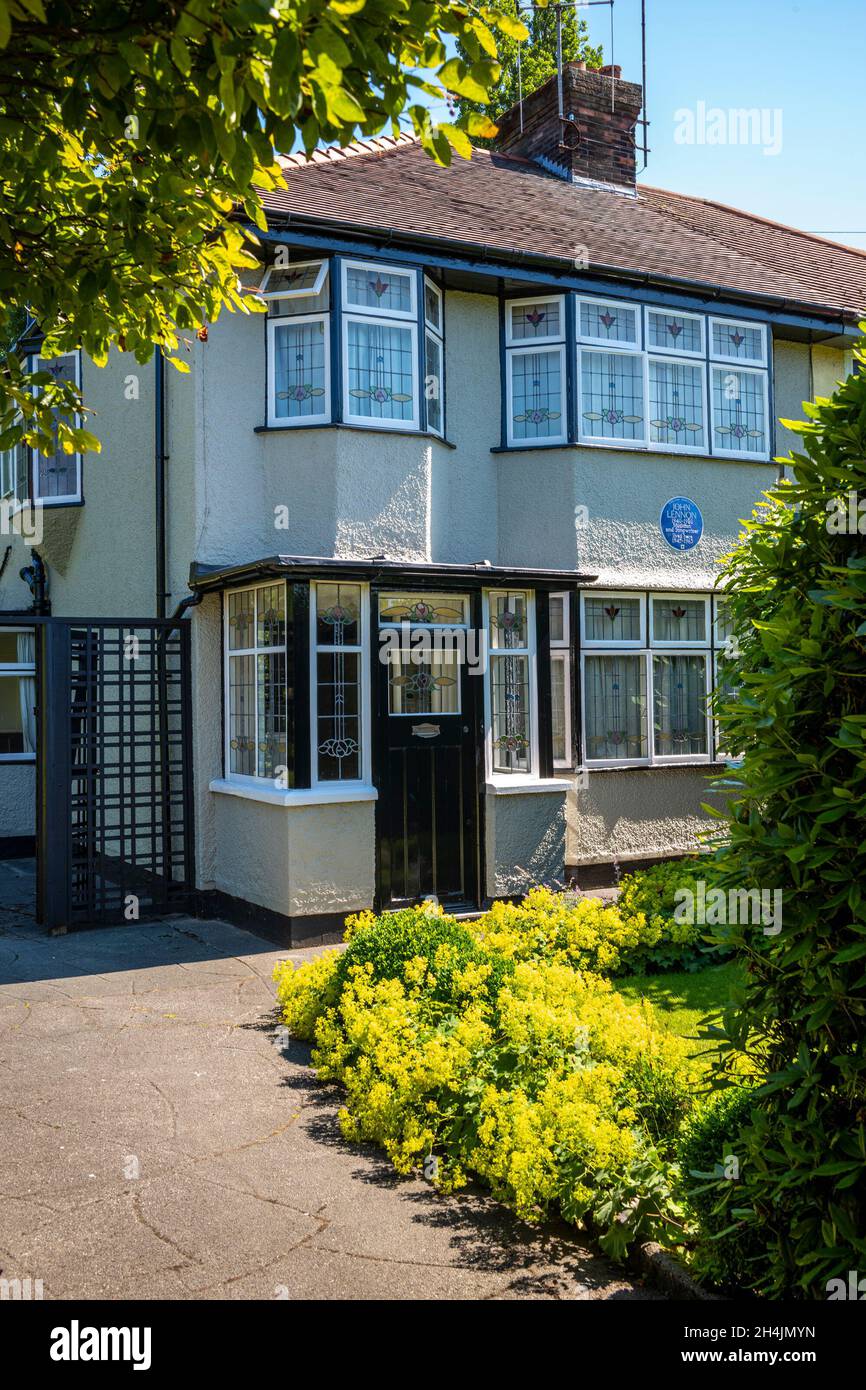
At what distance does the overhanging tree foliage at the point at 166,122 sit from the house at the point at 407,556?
144 inches

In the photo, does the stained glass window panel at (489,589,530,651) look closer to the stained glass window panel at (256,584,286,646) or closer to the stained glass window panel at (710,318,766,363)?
the stained glass window panel at (256,584,286,646)

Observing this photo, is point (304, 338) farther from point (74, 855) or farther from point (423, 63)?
point (423, 63)

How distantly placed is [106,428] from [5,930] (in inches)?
221

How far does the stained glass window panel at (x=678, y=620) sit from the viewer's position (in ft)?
40.7

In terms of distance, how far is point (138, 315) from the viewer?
5430 millimetres

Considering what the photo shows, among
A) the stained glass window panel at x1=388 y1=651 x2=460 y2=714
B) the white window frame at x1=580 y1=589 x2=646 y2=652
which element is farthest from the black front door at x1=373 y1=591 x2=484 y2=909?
the white window frame at x1=580 y1=589 x2=646 y2=652

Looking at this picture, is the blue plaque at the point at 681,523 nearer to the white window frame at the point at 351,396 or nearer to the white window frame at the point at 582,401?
the white window frame at the point at 582,401

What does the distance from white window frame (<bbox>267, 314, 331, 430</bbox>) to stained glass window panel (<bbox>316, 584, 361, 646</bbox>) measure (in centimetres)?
174

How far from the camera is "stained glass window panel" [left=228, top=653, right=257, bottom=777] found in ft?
33.8

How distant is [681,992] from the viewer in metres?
7.81

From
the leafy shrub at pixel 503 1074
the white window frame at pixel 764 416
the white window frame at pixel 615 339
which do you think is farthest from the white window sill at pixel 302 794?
the white window frame at pixel 764 416

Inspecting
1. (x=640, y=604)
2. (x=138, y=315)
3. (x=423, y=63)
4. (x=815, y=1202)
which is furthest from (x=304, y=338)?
(x=815, y=1202)

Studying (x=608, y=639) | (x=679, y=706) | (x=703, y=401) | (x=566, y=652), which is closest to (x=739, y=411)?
(x=703, y=401)

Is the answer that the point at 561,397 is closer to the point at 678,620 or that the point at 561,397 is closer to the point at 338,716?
the point at 678,620
